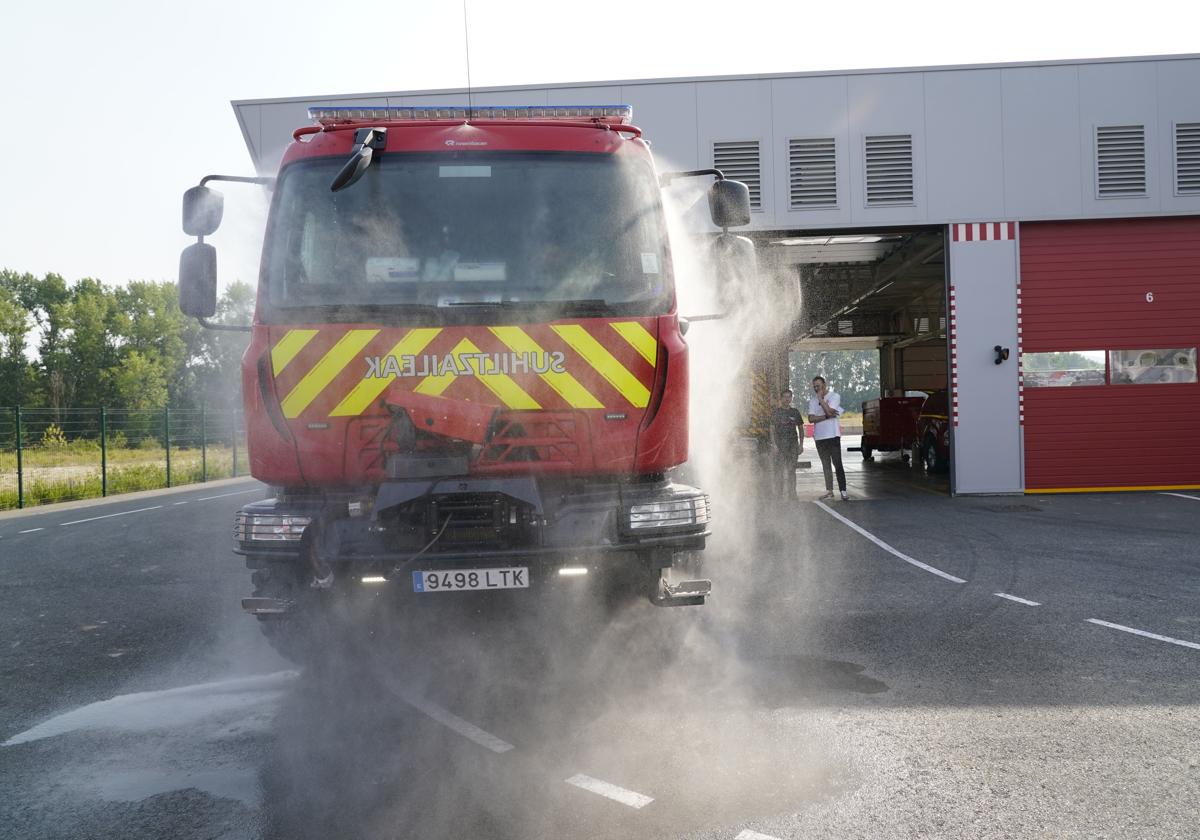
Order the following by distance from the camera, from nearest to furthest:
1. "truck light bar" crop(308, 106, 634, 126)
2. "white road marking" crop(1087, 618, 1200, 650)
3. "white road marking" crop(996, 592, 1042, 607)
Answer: "truck light bar" crop(308, 106, 634, 126) → "white road marking" crop(1087, 618, 1200, 650) → "white road marking" crop(996, 592, 1042, 607)

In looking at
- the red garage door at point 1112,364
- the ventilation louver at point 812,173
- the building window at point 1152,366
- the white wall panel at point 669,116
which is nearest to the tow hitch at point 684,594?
the white wall panel at point 669,116

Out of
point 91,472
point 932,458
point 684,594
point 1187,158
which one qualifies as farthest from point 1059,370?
point 91,472

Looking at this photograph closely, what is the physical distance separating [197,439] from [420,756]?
24640 millimetres

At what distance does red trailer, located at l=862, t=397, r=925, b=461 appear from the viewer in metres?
21.9

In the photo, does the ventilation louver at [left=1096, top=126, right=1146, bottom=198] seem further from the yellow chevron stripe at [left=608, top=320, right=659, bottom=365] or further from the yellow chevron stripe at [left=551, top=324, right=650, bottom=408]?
the yellow chevron stripe at [left=551, top=324, right=650, bottom=408]

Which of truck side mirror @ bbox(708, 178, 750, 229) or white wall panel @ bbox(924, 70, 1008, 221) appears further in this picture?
white wall panel @ bbox(924, 70, 1008, 221)

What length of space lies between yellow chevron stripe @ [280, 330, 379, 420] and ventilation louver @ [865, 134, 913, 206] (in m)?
12.0

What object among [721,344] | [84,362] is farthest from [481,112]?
[84,362]

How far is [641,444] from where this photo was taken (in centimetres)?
473

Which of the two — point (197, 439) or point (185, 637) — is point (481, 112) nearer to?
point (185, 637)

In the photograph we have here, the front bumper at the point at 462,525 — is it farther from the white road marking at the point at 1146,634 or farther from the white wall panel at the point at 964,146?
the white wall panel at the point at 964,146

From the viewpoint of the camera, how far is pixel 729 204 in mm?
5320

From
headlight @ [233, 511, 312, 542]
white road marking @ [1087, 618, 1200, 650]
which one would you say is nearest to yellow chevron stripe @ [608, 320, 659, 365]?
headlight @ [233, 511, 312, 542]

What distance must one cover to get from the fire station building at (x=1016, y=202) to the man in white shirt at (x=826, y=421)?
204cm
